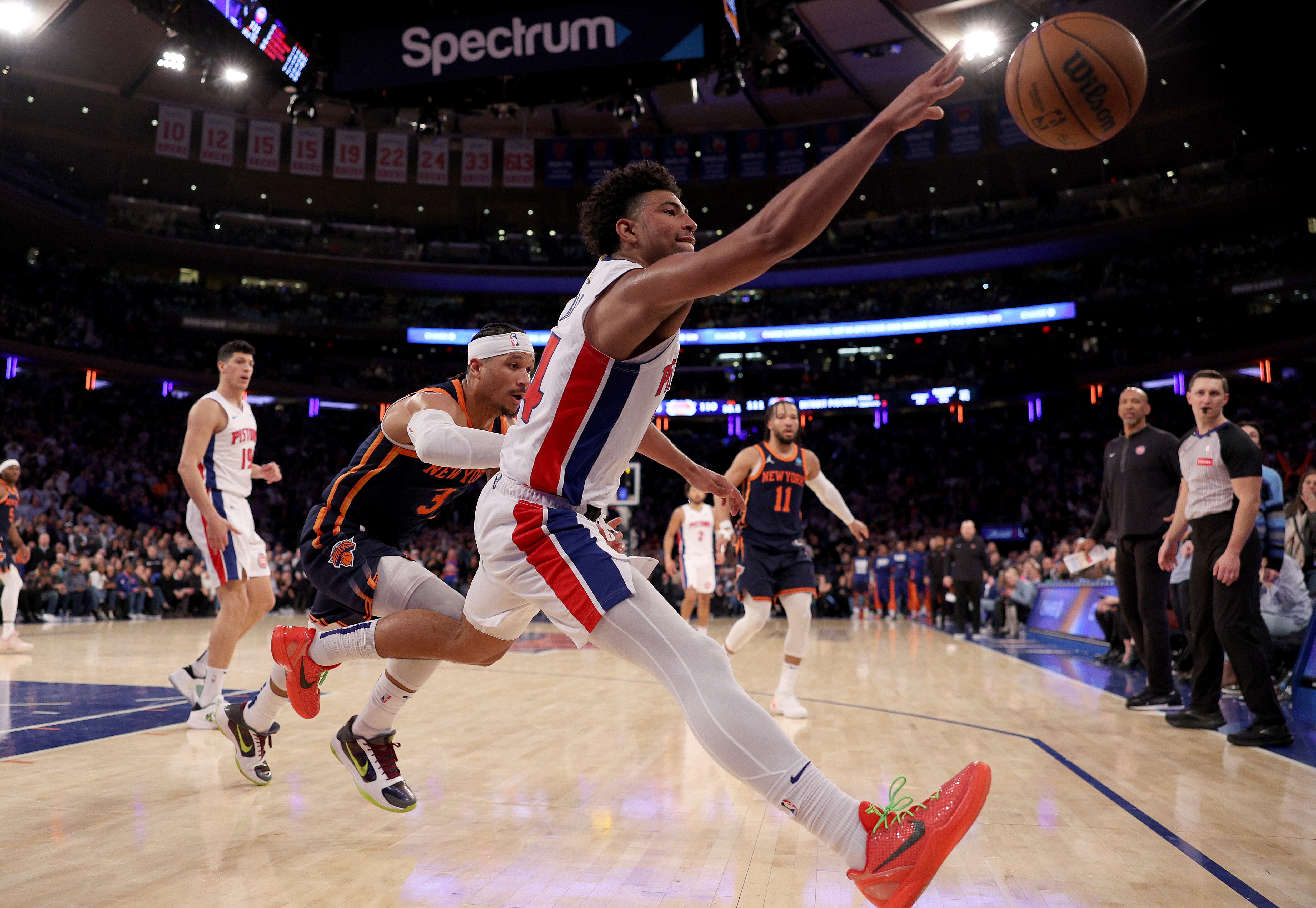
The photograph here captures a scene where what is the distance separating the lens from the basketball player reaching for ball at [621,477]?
6.73 ft

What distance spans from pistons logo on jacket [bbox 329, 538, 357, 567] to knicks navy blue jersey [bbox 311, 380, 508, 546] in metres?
0.07

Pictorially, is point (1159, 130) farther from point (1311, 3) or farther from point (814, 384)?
point (814, 384)

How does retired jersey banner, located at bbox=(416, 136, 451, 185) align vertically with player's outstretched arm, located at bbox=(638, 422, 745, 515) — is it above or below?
above

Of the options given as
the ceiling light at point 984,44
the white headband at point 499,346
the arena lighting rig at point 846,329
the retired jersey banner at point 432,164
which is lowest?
the white headband at point 499,346

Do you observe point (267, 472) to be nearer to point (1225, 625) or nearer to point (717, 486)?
point (717, 486)

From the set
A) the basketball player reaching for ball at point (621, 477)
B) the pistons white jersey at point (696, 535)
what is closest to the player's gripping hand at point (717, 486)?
the basketball player reaching for ball at point (621, 477)

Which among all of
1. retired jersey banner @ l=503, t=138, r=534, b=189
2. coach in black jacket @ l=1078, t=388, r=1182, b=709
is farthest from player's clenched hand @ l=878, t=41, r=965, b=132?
retired jersey banner @ l=503, t=138, r=534, b=189

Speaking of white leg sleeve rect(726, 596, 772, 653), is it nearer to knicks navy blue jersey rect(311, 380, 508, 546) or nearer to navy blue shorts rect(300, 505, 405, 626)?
knicks navy blue jersey rect(311, 380, 508, 546)

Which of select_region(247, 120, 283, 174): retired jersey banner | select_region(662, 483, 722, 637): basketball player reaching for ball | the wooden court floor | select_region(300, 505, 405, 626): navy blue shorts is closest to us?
the wooden court floor

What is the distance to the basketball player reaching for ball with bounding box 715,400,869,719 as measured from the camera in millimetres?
6648

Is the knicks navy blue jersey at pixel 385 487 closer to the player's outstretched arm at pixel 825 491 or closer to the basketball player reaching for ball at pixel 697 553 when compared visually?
the player's outstretched arm at pixel 825 491

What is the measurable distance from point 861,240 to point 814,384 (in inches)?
198

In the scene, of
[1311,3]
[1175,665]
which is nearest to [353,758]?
[1175,665]

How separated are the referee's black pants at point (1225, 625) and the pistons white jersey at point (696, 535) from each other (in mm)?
7377
